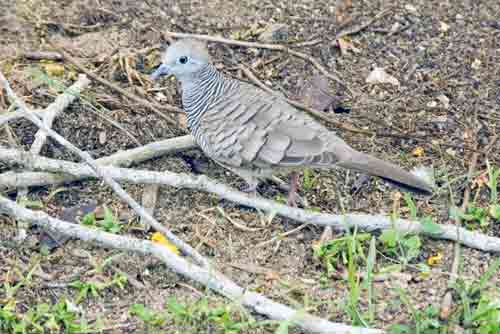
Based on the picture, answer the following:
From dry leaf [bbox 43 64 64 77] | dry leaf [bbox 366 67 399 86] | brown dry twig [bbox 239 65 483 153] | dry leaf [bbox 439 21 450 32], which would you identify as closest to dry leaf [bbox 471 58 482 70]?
dry leaf [bbox 439 21 450 32]

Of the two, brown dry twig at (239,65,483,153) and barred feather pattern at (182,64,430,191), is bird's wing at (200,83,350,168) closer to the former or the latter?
barred feather pattern at (182,64,430,191)

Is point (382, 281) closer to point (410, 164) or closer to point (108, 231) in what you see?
point (410, 164)

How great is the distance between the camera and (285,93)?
5.70m

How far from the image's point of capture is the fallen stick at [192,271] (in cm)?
395

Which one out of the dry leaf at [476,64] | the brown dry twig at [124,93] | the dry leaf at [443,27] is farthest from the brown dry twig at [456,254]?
the brown dry twig at [124,93]

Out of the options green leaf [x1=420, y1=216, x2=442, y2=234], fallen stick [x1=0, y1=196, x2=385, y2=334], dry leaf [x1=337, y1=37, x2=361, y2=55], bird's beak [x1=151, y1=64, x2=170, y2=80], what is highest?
bird's beak [x1=151, y1=64, x2=170, y2=80]

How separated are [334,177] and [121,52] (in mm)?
1687

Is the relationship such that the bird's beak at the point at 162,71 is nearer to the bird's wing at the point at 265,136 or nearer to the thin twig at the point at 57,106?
the bird's wing at the point at 265,136

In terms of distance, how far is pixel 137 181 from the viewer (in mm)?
4754

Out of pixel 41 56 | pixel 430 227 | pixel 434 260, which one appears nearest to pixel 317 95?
pixel 430 227

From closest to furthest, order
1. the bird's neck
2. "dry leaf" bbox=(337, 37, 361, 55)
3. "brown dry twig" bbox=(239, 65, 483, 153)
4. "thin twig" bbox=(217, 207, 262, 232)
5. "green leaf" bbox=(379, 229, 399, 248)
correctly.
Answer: "green leaf" bbox=(379, 229, 399, 248)
"thin twig" bbox=(217, 207, 262, 232)
the bird's neck
"brown dry twig" bbox=(239, 65, 483, 153)
"dry leaf" bbox=(337, 37, 361, 55)

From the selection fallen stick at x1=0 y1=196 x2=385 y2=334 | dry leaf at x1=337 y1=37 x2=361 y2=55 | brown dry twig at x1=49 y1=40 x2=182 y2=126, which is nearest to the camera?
fallen stick at x1=0 y1=196 x2=385 y2=334

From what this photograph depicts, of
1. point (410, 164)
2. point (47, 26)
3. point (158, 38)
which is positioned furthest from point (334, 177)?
point (47, 26)

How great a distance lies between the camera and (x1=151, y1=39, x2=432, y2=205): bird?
4625 millimetres
